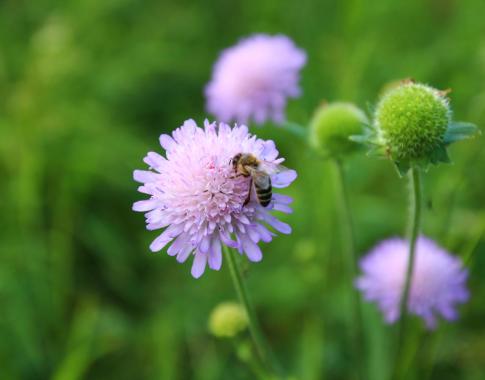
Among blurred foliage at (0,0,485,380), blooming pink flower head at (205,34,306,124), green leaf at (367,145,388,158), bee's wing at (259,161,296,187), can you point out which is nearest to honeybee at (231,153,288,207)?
bee's wing at (259,161,296,187)

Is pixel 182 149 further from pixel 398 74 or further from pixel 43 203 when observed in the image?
pixel 398 74

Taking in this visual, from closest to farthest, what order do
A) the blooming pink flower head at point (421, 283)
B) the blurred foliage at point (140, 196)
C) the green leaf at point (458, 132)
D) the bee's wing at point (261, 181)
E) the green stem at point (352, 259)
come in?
1. the bee's wing at point (261, 181)
2. the green leaf at point (458, 132)
3. the green stem at point (352, 259)
4. the blooming pink flower head at point (421, 283)
5. the blurred foliage at point (140, 196)

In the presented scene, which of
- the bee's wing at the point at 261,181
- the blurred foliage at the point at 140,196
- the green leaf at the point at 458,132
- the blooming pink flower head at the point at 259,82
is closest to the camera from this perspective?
the bee's wing at the point at 261,181

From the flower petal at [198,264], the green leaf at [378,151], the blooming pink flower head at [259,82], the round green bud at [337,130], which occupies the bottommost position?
the flower petal at [198,264]

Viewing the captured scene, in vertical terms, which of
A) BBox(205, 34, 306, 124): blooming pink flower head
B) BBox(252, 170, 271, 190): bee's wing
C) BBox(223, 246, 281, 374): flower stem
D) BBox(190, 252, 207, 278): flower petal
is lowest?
BBox(223, 246, 281, 374): flower stem

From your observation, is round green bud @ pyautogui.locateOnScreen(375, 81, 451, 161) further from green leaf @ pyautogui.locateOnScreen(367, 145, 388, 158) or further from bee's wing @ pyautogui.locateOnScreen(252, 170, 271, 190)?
bee's wing @ pyautogui.locateOnScreen(252, 170, 271, 190)

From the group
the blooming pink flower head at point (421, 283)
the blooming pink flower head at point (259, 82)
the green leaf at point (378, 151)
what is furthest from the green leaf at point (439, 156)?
the blooming pink flower head at point (259, 82)

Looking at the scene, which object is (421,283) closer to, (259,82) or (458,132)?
(458,132)

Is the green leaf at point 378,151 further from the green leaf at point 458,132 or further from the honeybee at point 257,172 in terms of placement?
the honeybee at point 257,172
